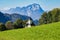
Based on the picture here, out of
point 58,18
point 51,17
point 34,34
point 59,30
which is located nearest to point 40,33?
point 34,34

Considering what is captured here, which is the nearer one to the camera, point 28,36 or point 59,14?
point 28,36

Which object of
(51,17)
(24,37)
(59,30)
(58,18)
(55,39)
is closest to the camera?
(55,39)

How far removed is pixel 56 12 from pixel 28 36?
115799 mm

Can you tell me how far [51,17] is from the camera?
138 m

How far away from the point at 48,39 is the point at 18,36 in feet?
10.4

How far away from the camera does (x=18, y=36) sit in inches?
785

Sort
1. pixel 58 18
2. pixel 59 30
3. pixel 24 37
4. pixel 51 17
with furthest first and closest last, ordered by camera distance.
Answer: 1. pixel 51 17
2. pixel 58 18
3. pixel 59 30
4. pixel 24 37

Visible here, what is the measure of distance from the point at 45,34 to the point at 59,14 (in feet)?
384

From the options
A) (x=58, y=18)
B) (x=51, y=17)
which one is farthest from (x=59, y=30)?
(x=51, y=17)

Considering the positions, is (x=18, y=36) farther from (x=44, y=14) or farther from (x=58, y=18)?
(x=44, y=14)

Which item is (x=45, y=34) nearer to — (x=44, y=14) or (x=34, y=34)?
(x=34, y=34)

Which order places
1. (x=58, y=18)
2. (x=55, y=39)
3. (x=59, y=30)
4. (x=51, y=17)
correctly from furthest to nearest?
1. (x=51, y=17)
2. (x=58, y=18)
3. (x=59, y=30)
4. (x=55, y=39)

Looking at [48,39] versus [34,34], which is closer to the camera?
[48,39]

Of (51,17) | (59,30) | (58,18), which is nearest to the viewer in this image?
(59,30)
